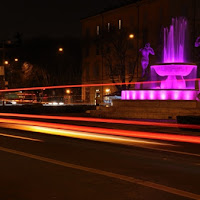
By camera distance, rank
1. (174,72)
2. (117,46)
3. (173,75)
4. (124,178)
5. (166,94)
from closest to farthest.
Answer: (124,178) < (166,94) < (174,72) < (173,75) < (117,46)

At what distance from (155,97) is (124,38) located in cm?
2301

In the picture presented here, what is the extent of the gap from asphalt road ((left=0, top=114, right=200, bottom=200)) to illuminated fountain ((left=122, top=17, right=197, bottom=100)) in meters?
13.7

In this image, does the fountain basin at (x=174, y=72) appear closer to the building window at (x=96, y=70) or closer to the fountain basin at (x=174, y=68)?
the fountain basin at (x=174, y=68)

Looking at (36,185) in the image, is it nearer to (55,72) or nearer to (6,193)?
(6,193)

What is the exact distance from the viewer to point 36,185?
7652mm

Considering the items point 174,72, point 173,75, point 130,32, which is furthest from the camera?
point 130,32

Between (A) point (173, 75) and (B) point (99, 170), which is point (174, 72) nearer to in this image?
(A) point (173, 75)

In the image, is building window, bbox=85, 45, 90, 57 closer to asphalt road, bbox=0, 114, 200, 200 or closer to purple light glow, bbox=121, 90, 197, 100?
purple light glow, bbox=121, 90, 197, 100

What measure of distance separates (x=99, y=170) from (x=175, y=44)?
84.0 feet

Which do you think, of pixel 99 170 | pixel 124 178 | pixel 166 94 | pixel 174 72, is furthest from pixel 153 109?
pixel 124 178

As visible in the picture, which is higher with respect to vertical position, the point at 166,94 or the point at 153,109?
the point at 166,94

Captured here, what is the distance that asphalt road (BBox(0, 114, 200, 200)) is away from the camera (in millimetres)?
7109

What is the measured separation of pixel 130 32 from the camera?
54438mm

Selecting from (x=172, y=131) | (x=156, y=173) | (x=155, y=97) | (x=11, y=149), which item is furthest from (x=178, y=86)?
(x=156, y=173)
